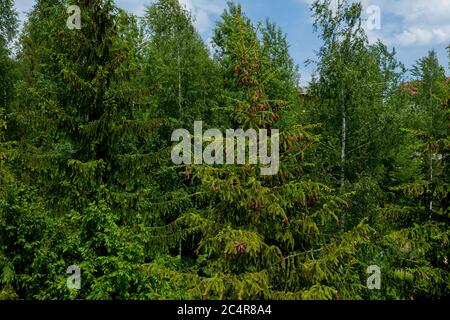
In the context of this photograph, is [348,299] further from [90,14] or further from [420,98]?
[420,98]

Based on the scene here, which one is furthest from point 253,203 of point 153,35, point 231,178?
point 153,35

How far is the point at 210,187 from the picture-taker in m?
8.93

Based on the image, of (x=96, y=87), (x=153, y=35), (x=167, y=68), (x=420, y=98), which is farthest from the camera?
(x=420, y=98)

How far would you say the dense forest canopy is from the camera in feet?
28.2

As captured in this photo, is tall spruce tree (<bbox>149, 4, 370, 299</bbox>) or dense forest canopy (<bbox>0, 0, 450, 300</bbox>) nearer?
tall spruce tree (<bbox>149, 4, 370, 299</bbox>)

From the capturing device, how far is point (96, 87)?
12.2 m

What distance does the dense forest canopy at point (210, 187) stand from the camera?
8.59m

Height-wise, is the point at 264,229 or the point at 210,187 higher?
the point at 210,187

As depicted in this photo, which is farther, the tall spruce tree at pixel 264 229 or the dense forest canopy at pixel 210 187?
the dense forest canopy at pixel 210 187

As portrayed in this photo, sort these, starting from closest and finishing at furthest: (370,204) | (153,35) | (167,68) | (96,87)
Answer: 1. (96,87)
2. (370,204)
3. (167,68)
4. (153,35)

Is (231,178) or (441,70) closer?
(231,178)
